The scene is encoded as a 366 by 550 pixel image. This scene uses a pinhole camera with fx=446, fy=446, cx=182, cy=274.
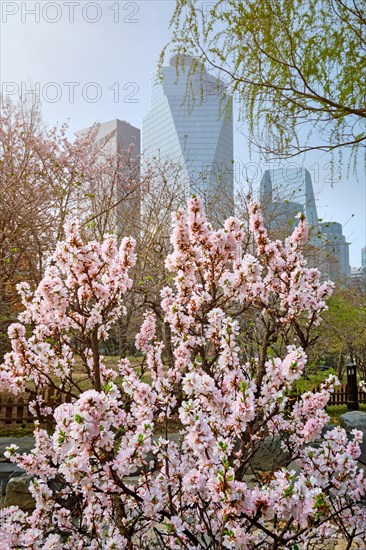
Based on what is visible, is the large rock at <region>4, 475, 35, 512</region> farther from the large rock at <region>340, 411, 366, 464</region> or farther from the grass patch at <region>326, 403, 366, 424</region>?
the grass patch at <region>326, 403, 366, 424</region>

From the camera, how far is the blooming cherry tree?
7.47 feet

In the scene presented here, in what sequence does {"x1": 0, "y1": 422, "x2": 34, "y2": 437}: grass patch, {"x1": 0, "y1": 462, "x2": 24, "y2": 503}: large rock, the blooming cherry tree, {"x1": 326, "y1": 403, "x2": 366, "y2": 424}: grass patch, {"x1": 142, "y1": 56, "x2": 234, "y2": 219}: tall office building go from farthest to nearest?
1. {"x1": 326, "y1": 403, "x2": 366, "y2": 424}: grass patch
2. {"x1": 0, "y1": 422, "x2": 34, "y2": 437}: grass patch
3. {"x1": 0, "y1": 462, "x2": 24, "y2": 503}: large rock
4. {"x1": 142, "y1": 56, "x2": 234, "y2": 219}: tall office building
5. the blooming cherry tree

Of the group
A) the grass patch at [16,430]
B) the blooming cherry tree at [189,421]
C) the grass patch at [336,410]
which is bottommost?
the grass patch at [336,410]

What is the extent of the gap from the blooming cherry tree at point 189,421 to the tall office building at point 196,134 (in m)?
1.05

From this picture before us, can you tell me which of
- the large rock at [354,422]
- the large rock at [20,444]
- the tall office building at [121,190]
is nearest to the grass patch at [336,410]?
the large rock at [354,422]

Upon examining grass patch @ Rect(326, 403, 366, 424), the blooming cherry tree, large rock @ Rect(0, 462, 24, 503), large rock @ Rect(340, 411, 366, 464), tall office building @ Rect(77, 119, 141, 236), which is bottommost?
grass patch @ Rect(326, 403, 366, 424)

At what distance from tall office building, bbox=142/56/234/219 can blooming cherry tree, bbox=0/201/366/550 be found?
41.2 inches

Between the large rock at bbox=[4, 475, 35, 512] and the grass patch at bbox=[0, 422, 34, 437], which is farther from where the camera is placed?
the grass patch at bbox=[0, 422, 34, 437]

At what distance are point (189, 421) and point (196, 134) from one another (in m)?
39.7

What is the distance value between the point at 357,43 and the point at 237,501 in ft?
11.0

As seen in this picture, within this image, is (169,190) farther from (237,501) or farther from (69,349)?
(237,501)

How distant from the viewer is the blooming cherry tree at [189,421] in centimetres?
228

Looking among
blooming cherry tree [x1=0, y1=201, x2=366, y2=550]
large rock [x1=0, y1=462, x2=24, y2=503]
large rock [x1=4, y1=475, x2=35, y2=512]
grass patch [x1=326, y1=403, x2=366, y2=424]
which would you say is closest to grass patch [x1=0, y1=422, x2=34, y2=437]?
large rock [x1=0, y1=462, x2=24, y2=503]

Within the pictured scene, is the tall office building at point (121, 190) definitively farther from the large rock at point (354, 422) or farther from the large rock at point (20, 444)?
the large rock at point (354, 422)
